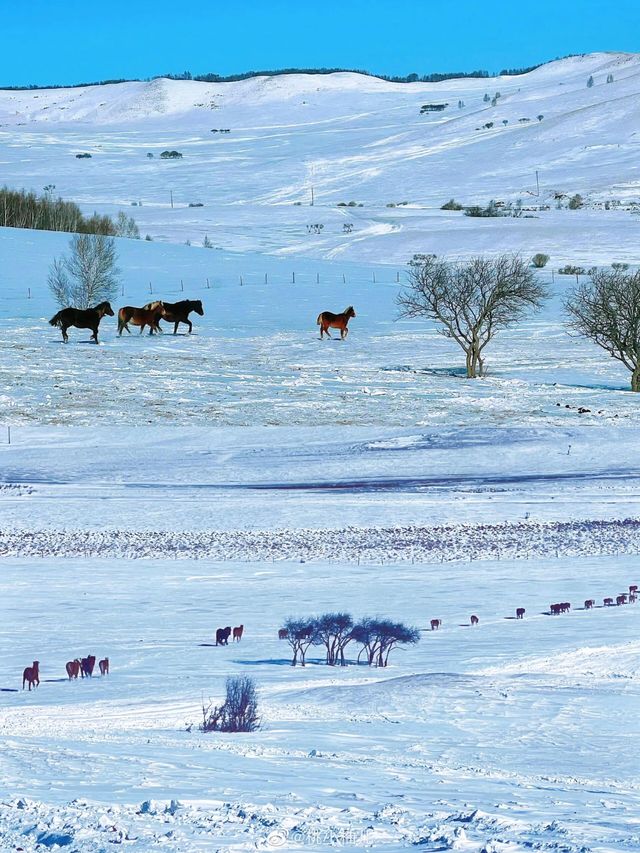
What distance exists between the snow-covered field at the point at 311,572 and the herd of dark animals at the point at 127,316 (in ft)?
3.11

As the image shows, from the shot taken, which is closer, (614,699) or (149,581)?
(614,699)

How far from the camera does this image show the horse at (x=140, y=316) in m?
52.5

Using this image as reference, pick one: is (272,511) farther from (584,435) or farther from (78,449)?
(584,435)

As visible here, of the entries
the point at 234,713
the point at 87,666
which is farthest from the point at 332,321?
the point at 234,713

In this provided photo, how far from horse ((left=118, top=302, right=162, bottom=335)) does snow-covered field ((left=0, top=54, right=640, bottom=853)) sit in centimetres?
102

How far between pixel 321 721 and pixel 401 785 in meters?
2.38

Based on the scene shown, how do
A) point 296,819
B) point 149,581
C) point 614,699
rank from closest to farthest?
point 296,819 → point 614,699 → point 149,581

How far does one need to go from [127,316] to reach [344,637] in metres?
A: 41.5

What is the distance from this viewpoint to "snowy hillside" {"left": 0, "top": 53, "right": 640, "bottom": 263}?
95.4 meters

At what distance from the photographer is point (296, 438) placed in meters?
32.8

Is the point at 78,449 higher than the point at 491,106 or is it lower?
lower

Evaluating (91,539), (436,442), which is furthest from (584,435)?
(91,539)

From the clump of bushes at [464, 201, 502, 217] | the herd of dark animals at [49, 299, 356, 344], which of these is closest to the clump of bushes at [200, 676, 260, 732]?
the herd of dark animals at [49, 299, 356, 344]

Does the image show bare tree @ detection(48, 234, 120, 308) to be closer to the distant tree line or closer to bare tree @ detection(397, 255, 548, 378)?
bare tree @ detection(397, 255, 548, 378)
